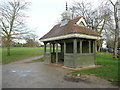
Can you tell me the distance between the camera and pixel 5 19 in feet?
68.6

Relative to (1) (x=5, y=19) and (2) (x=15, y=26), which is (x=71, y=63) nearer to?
(2) (x=15, y=26)

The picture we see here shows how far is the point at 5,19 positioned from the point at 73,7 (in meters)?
16.6

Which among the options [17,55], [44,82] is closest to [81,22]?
[44,82]

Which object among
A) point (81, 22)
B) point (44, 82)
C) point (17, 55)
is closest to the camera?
point (44, 82)

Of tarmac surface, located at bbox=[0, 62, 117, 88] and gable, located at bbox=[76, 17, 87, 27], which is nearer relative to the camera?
tarmac surface, located at bbox=[0, 62, 117, 88]

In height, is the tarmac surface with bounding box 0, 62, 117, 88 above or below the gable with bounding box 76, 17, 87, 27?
below

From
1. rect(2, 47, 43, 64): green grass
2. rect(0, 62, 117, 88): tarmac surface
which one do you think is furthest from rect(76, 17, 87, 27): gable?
rect(2, 47, 43, 64): green grass

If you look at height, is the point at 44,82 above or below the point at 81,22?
below

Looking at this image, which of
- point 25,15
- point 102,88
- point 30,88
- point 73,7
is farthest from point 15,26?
point 102,88

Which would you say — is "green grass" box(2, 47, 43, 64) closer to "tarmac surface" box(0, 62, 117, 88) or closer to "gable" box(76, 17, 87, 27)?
"tarmac surface" box(0, 62, 117, 88)

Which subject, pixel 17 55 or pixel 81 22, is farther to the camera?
pixel 17 55

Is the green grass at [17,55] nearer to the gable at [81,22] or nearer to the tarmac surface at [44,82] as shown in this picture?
the tarmac surface at [44,82]

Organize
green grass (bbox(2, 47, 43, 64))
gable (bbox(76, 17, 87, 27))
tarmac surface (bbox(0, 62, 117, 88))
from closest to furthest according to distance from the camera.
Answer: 1. tarmac surface (bbox(0, 62, 117, 88))
2. gable (bbox(76, 17, 87, 27))
3. green grass (bbox(2, 47, 43, 64))

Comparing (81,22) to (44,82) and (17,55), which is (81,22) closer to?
(44,82)
